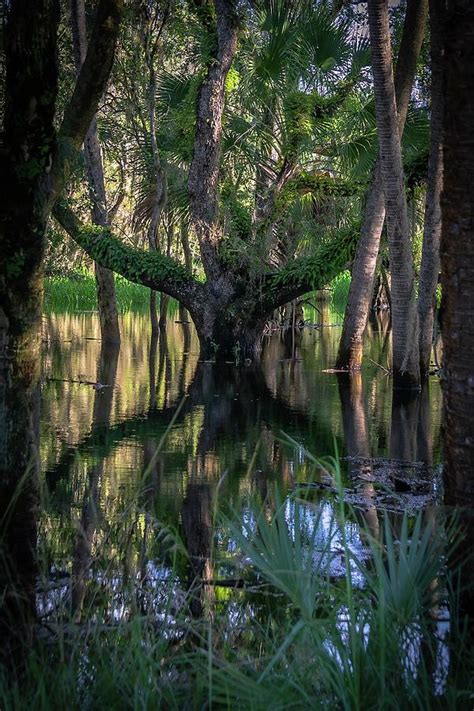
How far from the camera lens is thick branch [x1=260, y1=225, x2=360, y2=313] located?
1692cm

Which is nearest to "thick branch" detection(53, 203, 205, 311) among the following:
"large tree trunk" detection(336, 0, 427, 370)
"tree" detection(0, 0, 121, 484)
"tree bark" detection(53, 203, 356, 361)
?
"tree bark" detection(53, 203, 356, 361)

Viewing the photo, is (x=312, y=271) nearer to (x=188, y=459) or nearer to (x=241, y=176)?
(x=241, y=176)

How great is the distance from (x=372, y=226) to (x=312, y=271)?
7.20 feet

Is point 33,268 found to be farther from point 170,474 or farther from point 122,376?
point 122,376

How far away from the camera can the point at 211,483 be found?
7.43m

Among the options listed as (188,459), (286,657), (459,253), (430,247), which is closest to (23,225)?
(459,253)

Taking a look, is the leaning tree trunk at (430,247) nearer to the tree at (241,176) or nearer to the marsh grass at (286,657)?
the tree at (241,176)

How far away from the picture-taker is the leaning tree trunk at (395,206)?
478 inches

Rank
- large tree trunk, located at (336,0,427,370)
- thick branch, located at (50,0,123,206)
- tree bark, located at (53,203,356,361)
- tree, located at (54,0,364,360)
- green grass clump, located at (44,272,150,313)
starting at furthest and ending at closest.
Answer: green grass clump, located at (44,272,150,313) < tree bark, located at (53,203,356,361) < tree, located at (54,0,364,360) < large tree trunk, located at (336,0,427,370) < thick branch, located at (50,0,123,206)

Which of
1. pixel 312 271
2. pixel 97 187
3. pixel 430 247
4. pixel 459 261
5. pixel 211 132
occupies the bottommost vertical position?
pixel 459 261

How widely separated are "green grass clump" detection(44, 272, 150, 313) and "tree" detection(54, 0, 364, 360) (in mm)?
12359

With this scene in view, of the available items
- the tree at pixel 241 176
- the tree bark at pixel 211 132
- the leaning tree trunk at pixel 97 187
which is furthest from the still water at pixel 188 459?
the tree bark at pixel 211 132

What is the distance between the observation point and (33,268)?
5504 mm

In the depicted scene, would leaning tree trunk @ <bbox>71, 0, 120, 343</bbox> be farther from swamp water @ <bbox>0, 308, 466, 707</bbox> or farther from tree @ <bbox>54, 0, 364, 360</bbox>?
swamp water @ <bbox>0, 308, 466, 707</bbox>
